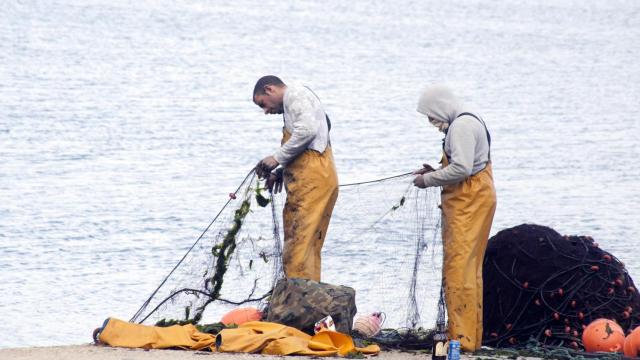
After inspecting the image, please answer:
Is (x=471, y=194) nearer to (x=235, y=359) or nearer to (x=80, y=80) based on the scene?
(x=235, y=359)

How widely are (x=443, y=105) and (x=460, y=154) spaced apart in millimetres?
377

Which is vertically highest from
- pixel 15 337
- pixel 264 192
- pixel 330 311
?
pixel 264 192

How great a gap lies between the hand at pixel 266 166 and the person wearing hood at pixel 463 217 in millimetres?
1048

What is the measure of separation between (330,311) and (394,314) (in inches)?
45.3

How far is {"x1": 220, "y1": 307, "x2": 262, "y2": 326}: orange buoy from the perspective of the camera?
30.6 feet

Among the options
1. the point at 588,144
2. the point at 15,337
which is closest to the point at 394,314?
the point at 15,337

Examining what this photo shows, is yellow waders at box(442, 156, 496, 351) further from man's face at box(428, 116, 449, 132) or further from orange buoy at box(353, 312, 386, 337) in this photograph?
orange buoy at box(353, 312, 386, 337)

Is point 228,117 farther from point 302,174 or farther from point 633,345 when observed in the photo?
point 633,345

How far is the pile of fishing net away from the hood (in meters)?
1.34

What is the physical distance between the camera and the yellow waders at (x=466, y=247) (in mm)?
8727

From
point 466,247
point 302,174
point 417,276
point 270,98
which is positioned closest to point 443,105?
point 466,247

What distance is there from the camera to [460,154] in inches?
338

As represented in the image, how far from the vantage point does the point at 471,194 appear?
8719mm

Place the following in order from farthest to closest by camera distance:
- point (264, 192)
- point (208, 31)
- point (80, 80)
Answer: point (208, 31)
point (80, 80)
point (264, 192)
